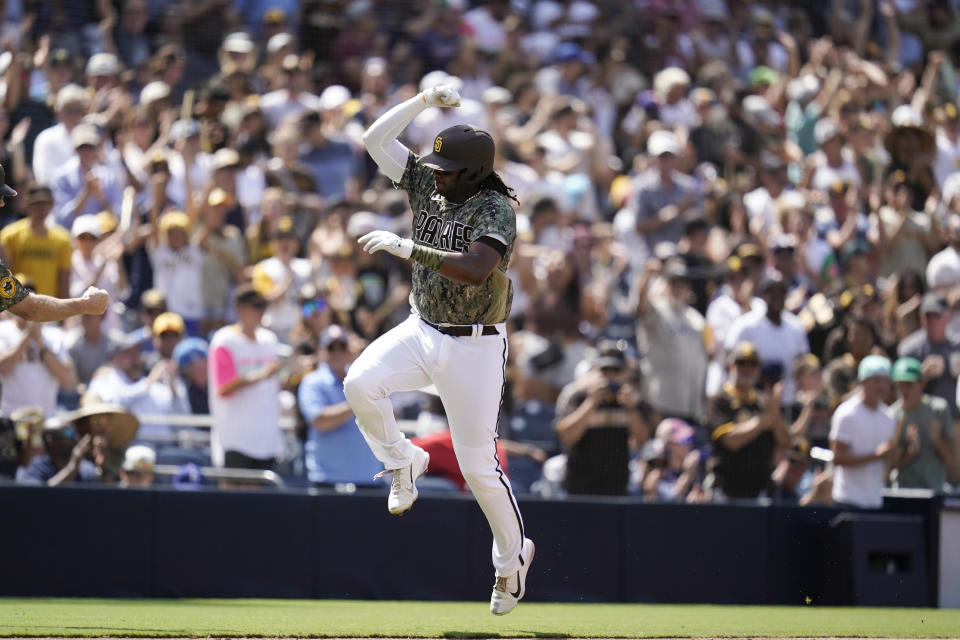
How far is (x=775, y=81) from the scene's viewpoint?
61.7 feet

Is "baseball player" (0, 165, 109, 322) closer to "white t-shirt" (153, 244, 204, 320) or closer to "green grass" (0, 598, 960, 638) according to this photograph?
"green grass" (0, 598, 960, 638)

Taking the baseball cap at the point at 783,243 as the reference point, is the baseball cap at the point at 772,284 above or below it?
below

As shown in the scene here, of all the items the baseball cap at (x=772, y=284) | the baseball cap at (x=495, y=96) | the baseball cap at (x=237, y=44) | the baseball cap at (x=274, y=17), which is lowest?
the baseball cap at (x=772, y=284)

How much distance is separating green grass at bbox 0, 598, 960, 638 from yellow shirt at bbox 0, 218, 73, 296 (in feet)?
10.7

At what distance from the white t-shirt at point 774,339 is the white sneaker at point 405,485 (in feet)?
19.1

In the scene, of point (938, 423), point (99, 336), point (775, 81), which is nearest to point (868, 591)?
point (938, 423)

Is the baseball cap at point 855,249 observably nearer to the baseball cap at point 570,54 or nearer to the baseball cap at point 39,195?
the baseball cap at point 570,54

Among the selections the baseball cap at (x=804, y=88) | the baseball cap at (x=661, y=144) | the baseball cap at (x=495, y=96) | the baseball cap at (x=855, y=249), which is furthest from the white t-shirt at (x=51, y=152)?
the baseball cap at (x=804, y=88)

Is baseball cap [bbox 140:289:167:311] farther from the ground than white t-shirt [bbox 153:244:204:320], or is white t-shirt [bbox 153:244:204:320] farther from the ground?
white t-shirt [bbox 153:244:204:320]

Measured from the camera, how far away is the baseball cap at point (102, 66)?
588 inches

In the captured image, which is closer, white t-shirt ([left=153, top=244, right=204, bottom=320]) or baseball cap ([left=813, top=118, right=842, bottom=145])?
white t-shirt ([left=153, top=244, right=204, bottom=320])

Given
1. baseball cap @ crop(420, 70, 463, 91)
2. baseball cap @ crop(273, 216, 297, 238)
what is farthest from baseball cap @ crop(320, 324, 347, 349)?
baseball cap @ crop(420, 70, 463, 91)

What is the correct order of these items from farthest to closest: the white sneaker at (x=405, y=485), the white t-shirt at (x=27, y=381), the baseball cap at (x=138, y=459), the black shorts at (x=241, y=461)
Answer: the black shorts at (x=241, y=461), the white t-shirt at (x=27, y=381), the baseball cap at (x=138, y=459), the white sneaker at (x=405, y=485)

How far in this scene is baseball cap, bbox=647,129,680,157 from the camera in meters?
15.3
